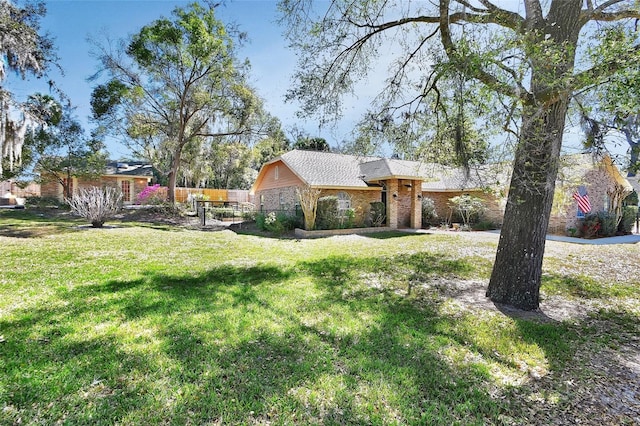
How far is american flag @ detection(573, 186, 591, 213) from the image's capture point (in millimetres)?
14430

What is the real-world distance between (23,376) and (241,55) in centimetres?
2041

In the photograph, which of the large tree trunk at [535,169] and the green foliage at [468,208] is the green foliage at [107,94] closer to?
the green foliage at [468,208]

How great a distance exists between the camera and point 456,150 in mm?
6336

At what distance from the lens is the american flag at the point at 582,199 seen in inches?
568

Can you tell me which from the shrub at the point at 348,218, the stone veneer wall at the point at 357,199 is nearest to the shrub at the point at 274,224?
the stone veneer wall at the point at 357,199

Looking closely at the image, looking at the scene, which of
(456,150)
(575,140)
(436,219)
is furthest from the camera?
(436,219)

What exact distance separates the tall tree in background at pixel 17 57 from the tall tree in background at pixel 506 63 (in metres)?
6.88

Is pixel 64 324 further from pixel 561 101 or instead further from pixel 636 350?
pixel 561 101

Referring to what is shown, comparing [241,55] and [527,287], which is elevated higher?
[241,55]

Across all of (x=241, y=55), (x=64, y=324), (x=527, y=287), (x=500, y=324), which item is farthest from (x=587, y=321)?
(x=241, y=55)

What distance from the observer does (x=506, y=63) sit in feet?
14.3

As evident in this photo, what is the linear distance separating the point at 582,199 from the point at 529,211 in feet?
44.2

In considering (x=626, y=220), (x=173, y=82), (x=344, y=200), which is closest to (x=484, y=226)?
(x=626, y=220)

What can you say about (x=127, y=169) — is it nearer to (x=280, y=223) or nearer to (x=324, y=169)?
(x=280, y=223)
